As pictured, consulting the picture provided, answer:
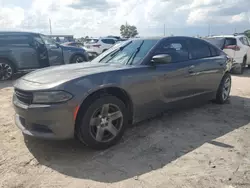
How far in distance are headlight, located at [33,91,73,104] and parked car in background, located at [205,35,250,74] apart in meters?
8.76

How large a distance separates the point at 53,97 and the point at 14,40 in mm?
7474

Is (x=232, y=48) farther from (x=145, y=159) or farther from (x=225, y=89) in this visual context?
(x=145, y=159)

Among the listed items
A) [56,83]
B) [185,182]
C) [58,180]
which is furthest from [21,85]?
[185,182]

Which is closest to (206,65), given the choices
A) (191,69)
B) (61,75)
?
(191,69)

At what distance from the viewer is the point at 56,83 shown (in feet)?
10.7

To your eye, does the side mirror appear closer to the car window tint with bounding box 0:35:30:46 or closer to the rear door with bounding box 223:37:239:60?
the car window tint with bounding box 0:35:30:46

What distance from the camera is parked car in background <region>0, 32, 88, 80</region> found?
941cm

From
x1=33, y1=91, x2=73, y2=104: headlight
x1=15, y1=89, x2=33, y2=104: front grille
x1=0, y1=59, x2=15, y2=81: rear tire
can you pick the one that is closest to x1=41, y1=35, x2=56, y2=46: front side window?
x1=0, y1=59, x2=15, y2=81: rear tire

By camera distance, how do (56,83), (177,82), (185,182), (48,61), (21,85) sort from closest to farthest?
(185,182) → (56,83) → (21,85) → (177,82) → (48,61)

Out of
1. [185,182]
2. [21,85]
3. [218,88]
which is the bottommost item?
[185,182]

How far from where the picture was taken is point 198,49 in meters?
5.22

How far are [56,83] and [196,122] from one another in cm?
267

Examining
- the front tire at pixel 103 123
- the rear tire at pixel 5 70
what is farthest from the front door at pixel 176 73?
the rear tire at pixel 5 70

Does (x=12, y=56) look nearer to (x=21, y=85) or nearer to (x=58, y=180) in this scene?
(x=21, y=85)
